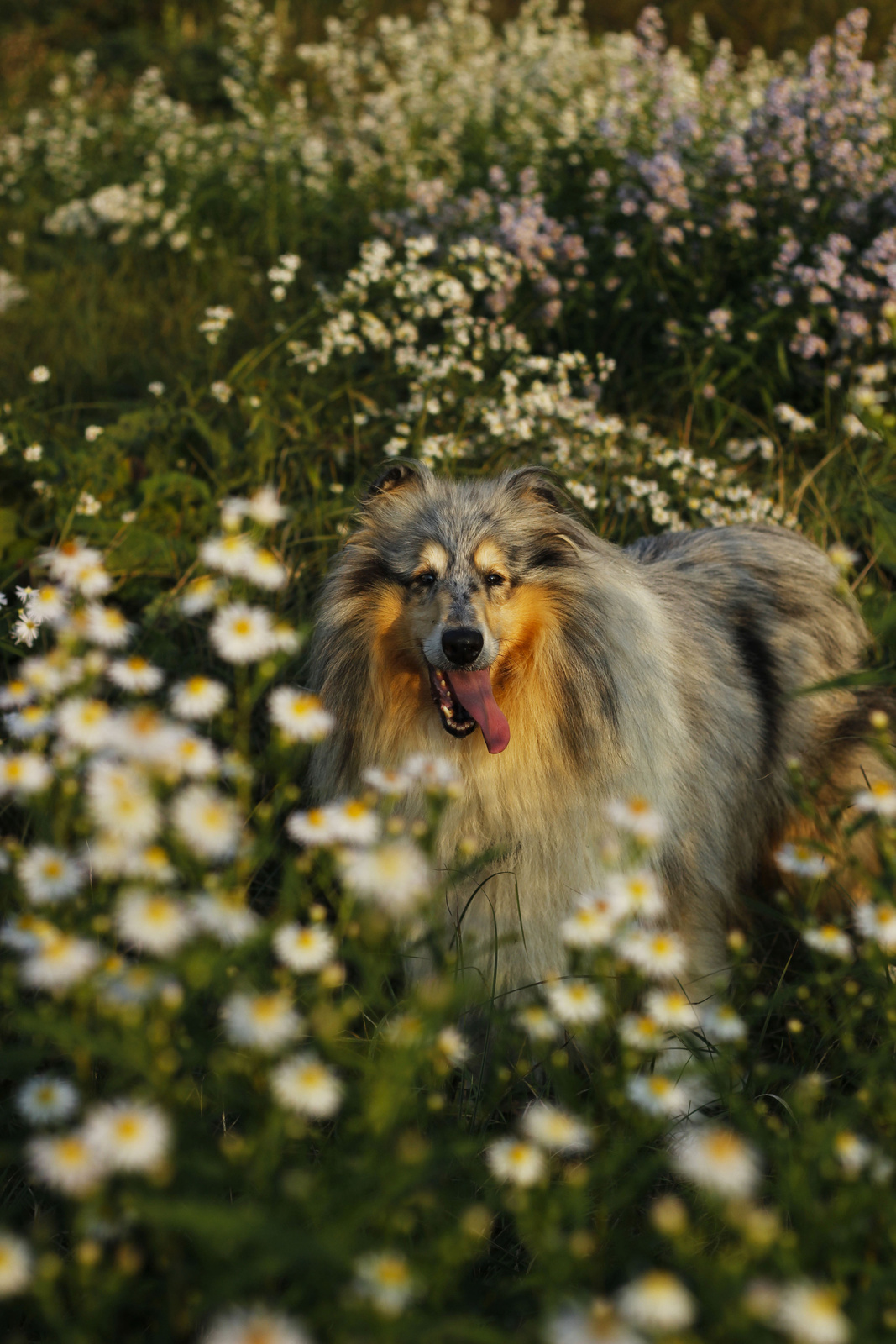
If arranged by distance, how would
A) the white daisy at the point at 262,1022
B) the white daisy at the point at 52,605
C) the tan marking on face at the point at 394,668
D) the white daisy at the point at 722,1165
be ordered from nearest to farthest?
1. the white daisy at the point at 722,1165
2. the white daisy at the point at 262,1022
3. the white daisy at the point at 52,605
4. the tan marking on face at the point at 394,668

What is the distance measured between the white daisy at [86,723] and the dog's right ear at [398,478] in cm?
188

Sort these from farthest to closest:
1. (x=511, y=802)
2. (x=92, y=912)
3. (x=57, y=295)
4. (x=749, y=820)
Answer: (x=57, y=295)
(x=749, y=820)
(x=511, y=802)
(x=92, y=912)

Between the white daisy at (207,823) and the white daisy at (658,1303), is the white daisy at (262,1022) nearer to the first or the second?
the white daisy at (207,823)

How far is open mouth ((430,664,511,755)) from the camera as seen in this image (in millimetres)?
2869

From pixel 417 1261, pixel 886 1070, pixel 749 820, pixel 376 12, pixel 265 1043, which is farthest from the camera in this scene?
pixel 376 12

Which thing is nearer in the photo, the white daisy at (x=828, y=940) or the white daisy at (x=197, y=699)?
the white daisy at (x=197, y=699)

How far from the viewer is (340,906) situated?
1573mm

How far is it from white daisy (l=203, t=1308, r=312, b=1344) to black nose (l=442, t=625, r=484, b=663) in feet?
6.03

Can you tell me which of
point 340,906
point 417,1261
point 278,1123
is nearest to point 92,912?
point 340,906

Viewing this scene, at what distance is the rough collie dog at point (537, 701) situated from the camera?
116 inches

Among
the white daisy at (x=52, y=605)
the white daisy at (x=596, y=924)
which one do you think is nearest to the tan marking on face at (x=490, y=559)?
the white daisy at (x=52, y=605)

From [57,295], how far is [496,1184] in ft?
19.8

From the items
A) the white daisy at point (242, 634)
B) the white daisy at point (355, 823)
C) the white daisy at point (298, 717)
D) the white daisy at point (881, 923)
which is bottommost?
the white daisy at point (881, 923)

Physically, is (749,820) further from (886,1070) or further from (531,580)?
(886,1070)
